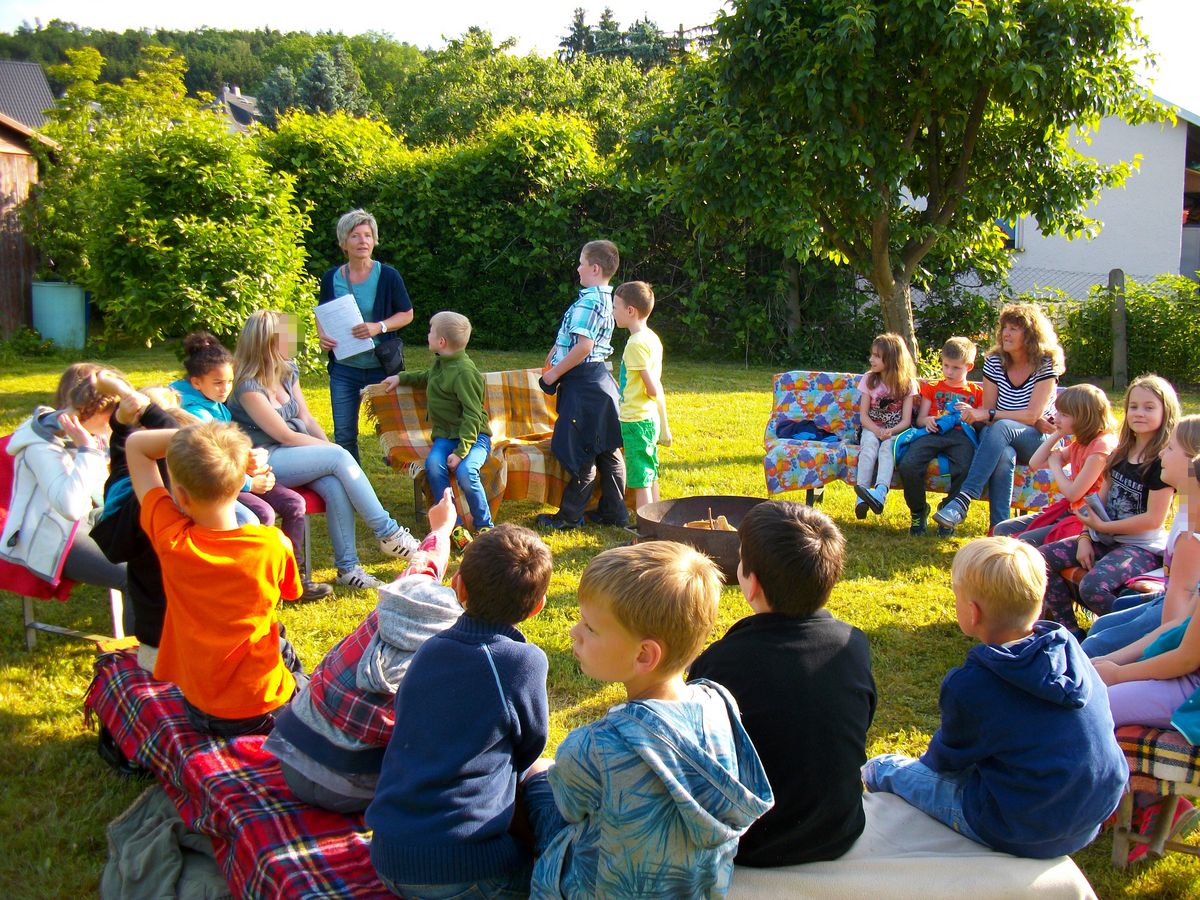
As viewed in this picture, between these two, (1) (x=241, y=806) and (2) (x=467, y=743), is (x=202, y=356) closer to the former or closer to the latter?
(1) (x=241, y=806)

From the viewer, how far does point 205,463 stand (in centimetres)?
299

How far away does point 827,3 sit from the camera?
24.7ft

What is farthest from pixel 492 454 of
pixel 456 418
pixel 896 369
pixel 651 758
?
pixel 651 758

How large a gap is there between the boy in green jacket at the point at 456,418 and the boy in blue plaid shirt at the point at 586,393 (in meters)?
0.53

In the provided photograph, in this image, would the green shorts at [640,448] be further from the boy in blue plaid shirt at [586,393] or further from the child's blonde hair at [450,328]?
the child's blonde hair at [450,328]

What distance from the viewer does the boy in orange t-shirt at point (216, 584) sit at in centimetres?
303

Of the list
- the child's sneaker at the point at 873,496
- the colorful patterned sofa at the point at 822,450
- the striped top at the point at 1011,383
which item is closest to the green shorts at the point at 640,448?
the colorful patterned sofa at the point at 822,450

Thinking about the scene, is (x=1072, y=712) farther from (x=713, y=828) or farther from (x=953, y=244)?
(x=953, y=244)

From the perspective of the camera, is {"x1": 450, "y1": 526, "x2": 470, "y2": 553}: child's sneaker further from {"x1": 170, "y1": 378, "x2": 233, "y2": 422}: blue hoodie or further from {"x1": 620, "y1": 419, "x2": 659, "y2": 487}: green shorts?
{"x1": 170, "y1": 378, "x2": 233, "y2": 422}: blue hoodie

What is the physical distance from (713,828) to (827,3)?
7.01 meters

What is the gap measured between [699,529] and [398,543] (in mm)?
1687

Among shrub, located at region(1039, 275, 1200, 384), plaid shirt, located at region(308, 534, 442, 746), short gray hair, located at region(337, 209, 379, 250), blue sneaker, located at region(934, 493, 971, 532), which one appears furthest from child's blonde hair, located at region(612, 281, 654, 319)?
shrub, located at region(1039, 275, 1200, 384)

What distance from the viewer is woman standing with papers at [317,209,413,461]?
6.60 meters

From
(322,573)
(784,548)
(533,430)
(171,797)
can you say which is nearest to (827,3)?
(533,430)
